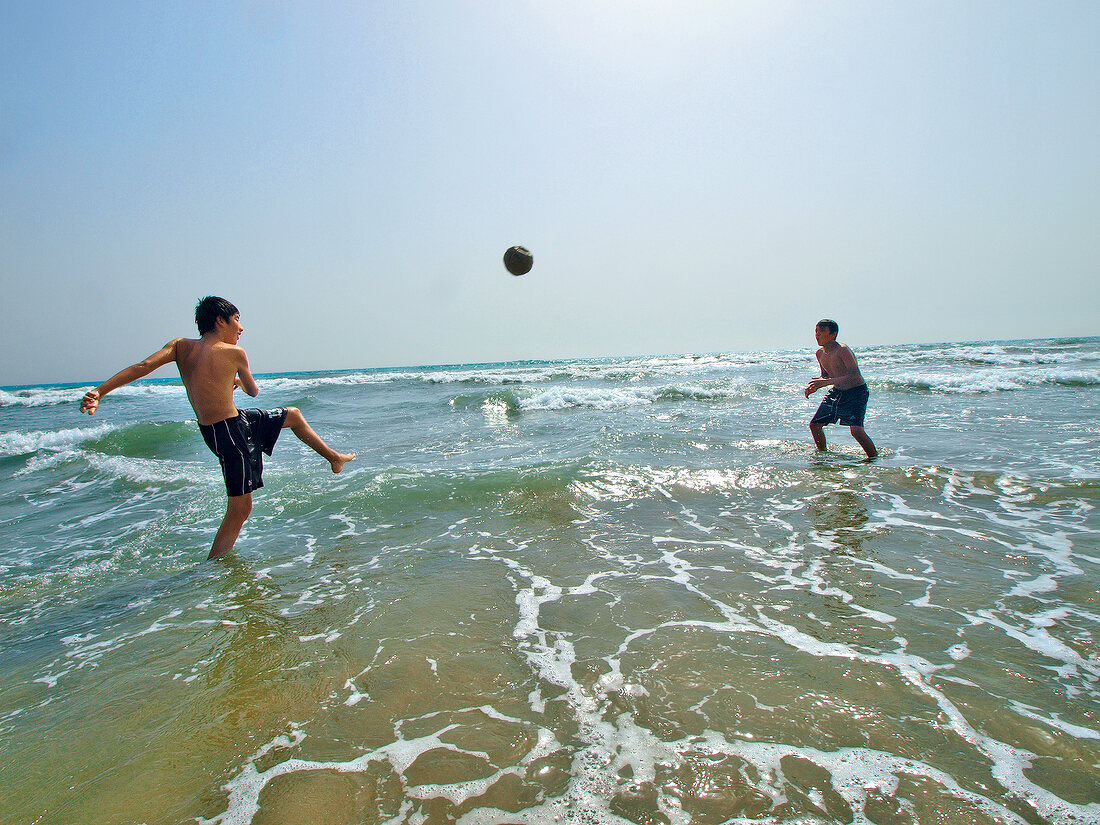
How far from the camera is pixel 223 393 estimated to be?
13.9 feet

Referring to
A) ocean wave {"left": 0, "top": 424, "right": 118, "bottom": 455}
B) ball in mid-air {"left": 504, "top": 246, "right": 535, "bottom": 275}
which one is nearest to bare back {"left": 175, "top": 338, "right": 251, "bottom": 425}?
ball in mid-air {"left": 504, "top": 246, "right": 535, "bottom": 275}

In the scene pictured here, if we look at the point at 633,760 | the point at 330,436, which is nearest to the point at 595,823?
the point at 633,760

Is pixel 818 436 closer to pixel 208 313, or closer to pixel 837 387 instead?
pixel 837 387

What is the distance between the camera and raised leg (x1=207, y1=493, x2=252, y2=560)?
14.5ft

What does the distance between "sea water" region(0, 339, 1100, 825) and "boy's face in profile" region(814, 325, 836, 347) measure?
6.49ft

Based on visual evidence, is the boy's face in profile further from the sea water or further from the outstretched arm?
the outstretched arm

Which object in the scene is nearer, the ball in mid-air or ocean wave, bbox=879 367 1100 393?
the ball in mid-air

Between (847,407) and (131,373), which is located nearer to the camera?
(131,373)

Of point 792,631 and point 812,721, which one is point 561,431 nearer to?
point 792,631

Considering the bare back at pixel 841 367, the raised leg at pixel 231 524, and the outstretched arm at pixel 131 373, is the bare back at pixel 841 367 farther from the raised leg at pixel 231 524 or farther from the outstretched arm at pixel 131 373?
the outstretched arm at pixel 131 373

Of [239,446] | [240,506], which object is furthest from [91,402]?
[240,506]

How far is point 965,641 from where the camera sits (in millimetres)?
2648

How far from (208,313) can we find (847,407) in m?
7.50

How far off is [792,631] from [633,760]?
1.29 m
